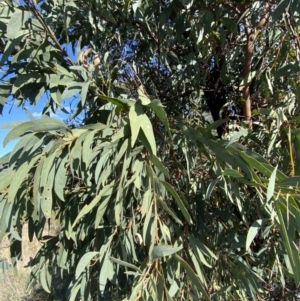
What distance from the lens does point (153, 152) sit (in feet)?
2.76

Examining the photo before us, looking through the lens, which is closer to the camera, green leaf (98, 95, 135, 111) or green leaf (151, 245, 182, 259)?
green leaf (151, 245, 182, 259)

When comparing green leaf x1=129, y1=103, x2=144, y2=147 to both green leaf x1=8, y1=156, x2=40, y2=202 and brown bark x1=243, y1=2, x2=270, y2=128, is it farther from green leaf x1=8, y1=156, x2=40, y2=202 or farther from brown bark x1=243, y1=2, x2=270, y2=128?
brown bark x1=243, y1=2, x2=270, y2=128

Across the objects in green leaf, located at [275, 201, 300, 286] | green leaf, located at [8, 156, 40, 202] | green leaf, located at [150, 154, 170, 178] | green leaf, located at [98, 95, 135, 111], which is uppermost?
green leaf, located at [98, 95, 135, 111]

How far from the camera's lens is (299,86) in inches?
42.7

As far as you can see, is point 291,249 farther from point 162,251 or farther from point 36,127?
point 36,127

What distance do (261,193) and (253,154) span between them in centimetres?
14

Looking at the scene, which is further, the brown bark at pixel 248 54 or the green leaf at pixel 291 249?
the brown bark at pixel 248 54

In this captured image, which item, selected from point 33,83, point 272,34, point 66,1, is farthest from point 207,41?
point 33,83

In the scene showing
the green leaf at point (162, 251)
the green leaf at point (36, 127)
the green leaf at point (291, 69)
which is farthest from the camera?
the green leaf at point (291, 69)

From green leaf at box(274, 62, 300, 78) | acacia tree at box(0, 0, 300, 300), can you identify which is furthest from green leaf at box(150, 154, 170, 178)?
green leaf at box(274, 62, 300, 78)

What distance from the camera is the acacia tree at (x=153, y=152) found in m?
0.86

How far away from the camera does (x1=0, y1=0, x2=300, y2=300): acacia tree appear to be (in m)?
0.86

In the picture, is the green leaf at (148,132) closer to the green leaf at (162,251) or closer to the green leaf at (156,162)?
the green leaf at (156,162)

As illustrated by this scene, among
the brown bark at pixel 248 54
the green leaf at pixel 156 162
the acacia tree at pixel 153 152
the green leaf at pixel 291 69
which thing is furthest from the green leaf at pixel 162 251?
the brown bark at pixel 248 54
